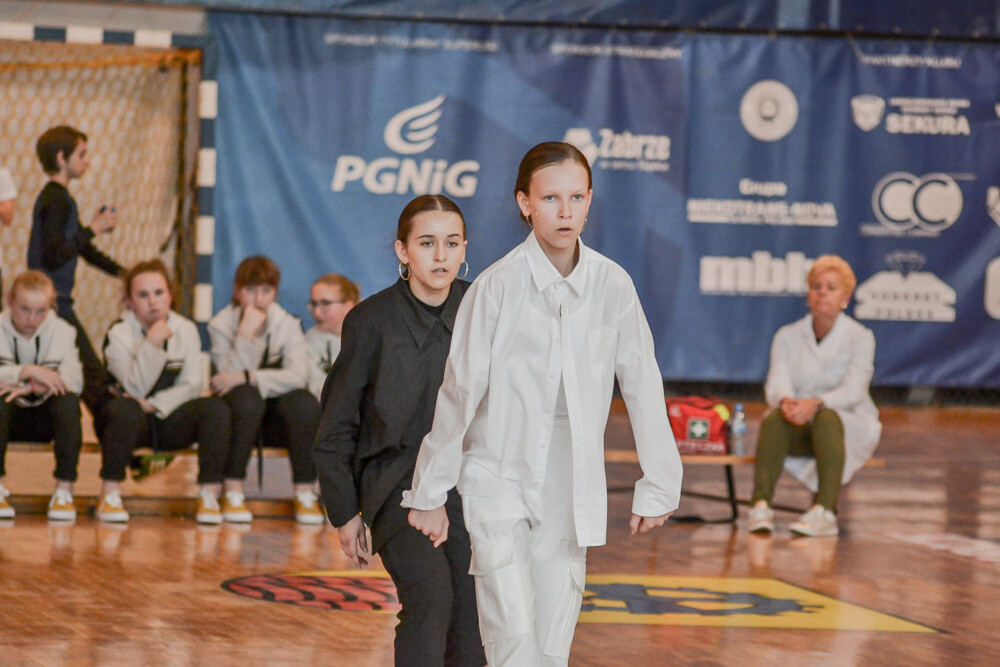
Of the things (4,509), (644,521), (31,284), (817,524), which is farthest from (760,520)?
(644,521)

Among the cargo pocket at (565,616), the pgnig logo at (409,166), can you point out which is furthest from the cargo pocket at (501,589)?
the pgnig logo at (409,166)

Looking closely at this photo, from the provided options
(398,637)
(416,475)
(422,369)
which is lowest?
(398,637)

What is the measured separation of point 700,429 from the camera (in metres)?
7.12

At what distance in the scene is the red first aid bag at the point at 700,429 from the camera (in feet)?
23.4

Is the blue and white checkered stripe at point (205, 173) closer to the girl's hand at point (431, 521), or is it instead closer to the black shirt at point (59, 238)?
the black shirt at point (59, 238)

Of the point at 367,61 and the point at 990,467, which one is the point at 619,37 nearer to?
the point at 367,61

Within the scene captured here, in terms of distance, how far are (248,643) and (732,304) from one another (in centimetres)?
810

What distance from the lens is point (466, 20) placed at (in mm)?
11102

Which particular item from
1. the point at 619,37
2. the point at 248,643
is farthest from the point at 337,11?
the point at 248,643

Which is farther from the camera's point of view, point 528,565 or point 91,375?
point 91,375

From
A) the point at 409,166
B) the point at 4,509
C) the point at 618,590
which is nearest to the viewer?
the point at 618,590

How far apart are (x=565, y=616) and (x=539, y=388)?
0.48 m

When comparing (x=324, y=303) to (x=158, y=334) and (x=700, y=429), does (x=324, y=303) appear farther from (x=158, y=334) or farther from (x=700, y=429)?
(x=700, y=429)

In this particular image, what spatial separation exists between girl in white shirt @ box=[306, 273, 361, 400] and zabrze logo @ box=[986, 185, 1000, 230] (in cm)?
727
